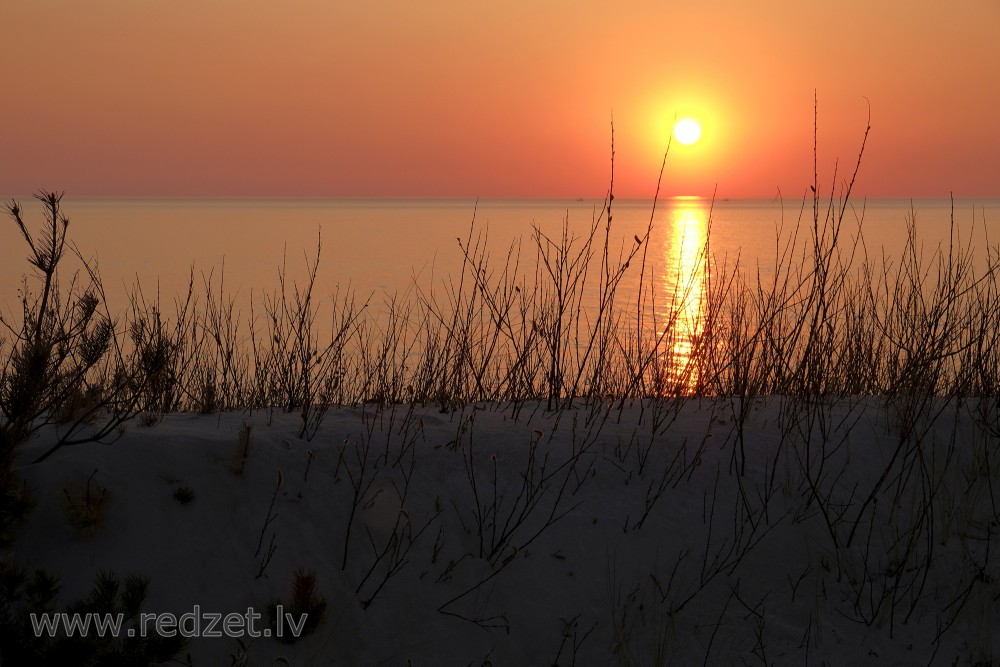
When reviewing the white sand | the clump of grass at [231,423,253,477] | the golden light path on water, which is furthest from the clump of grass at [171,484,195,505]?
the golden light path on water

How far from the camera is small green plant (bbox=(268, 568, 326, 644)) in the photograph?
7.03 ft

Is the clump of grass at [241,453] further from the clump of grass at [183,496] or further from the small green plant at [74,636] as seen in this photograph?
the small green plant at [74,636]

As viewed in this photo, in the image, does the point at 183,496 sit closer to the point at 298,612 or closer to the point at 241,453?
the point at 241,453

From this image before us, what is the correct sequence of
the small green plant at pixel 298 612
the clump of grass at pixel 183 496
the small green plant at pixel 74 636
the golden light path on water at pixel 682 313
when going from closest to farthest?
the small green plant at pixel 74 636 → the small green plant at pixel 298 612 → the clump of grass at pixel 183 496 → the golden light path on water at pixel 682 313

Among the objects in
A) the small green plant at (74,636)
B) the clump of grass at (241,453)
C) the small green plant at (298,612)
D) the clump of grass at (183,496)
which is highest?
the clump of grass at (241,453)

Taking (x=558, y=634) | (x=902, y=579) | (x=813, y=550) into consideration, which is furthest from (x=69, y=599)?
(x=902, y=579)

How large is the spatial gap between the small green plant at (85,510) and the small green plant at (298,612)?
0.58 metres

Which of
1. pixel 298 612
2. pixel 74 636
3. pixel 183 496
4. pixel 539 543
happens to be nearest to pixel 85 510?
pixel 183 496

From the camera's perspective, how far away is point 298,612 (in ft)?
7.11

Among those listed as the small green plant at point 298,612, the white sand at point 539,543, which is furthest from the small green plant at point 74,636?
the small green plant at point 298,612

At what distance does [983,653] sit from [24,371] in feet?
10.1

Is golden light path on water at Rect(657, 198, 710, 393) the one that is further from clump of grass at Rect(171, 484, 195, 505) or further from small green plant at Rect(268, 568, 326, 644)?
Answer: clump of grass at Rect(171, 484, 195, 505)

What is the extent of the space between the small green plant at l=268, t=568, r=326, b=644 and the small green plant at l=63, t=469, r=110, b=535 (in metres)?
0.58

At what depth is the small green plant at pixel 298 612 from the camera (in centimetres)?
214
